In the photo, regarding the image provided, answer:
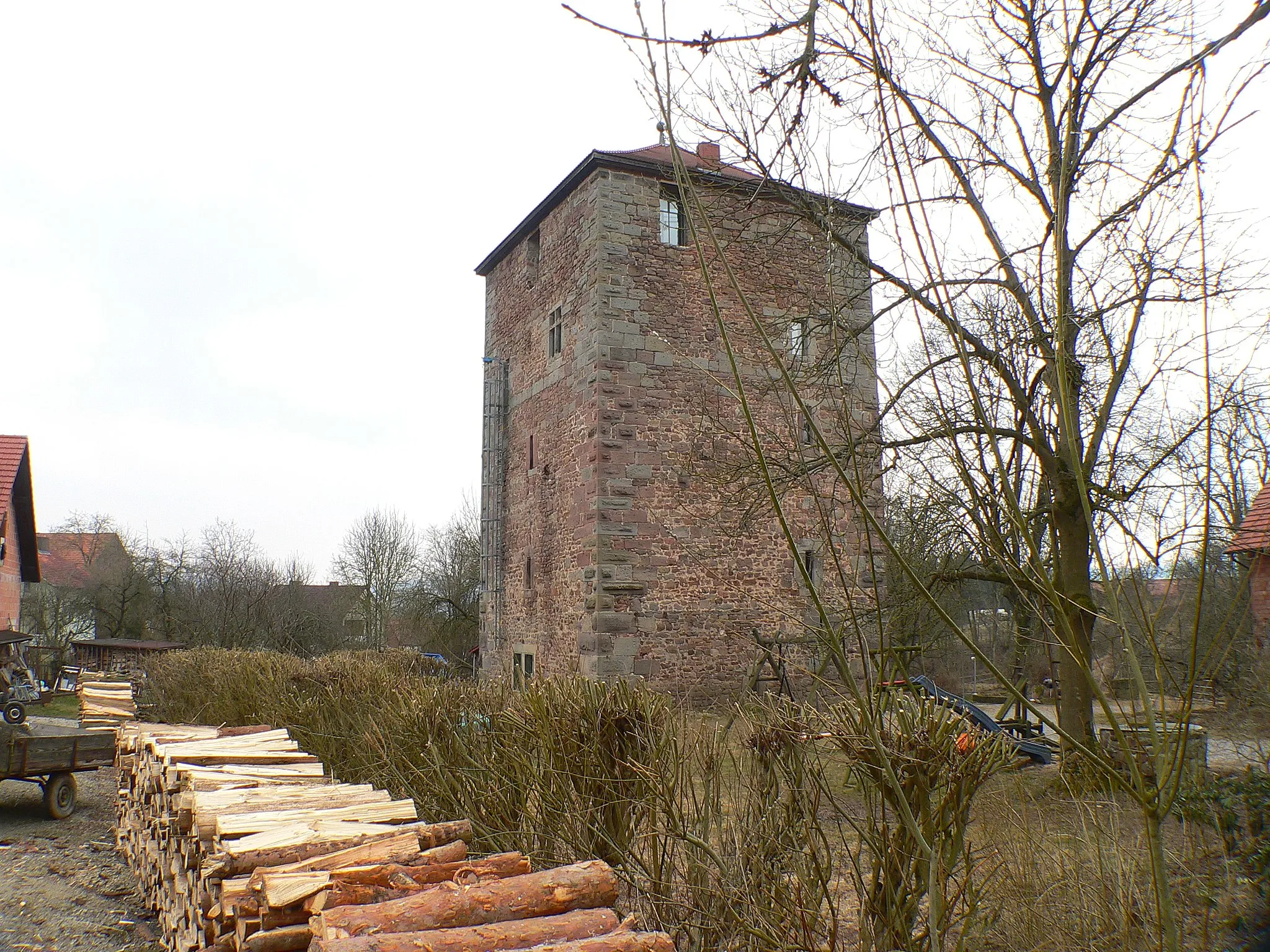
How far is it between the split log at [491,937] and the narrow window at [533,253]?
50.6 feet

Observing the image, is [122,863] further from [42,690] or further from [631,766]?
[42,690]

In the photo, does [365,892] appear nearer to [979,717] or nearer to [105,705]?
[979,717]

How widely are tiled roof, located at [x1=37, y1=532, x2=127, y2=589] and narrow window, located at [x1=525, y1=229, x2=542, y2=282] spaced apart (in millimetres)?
27640

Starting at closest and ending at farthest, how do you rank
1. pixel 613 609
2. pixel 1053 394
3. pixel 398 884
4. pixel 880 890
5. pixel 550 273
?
1. pixel 1053 394
2. pixel 880 890
3. pixel 398 884
4. pixel 613 609
5. pixel 550 273

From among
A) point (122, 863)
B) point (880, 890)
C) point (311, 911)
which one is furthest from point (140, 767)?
point (880, 890)

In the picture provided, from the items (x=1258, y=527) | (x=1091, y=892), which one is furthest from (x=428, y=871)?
(x=1258, y=527)

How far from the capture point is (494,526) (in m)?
18.6

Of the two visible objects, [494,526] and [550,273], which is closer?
[550,273]

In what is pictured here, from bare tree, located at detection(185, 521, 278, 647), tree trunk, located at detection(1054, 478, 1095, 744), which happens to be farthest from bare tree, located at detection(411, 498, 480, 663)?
tree trunk, located at detection(1054, 478, 1095, 744)

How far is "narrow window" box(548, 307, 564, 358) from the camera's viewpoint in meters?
16.3

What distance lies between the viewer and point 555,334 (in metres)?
16.5

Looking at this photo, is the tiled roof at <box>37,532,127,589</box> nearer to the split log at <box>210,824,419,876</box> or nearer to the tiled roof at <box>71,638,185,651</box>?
the tiled roof at <box>71,638,185,651</box>

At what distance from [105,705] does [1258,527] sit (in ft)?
60.3

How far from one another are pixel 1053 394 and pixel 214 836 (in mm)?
4611
